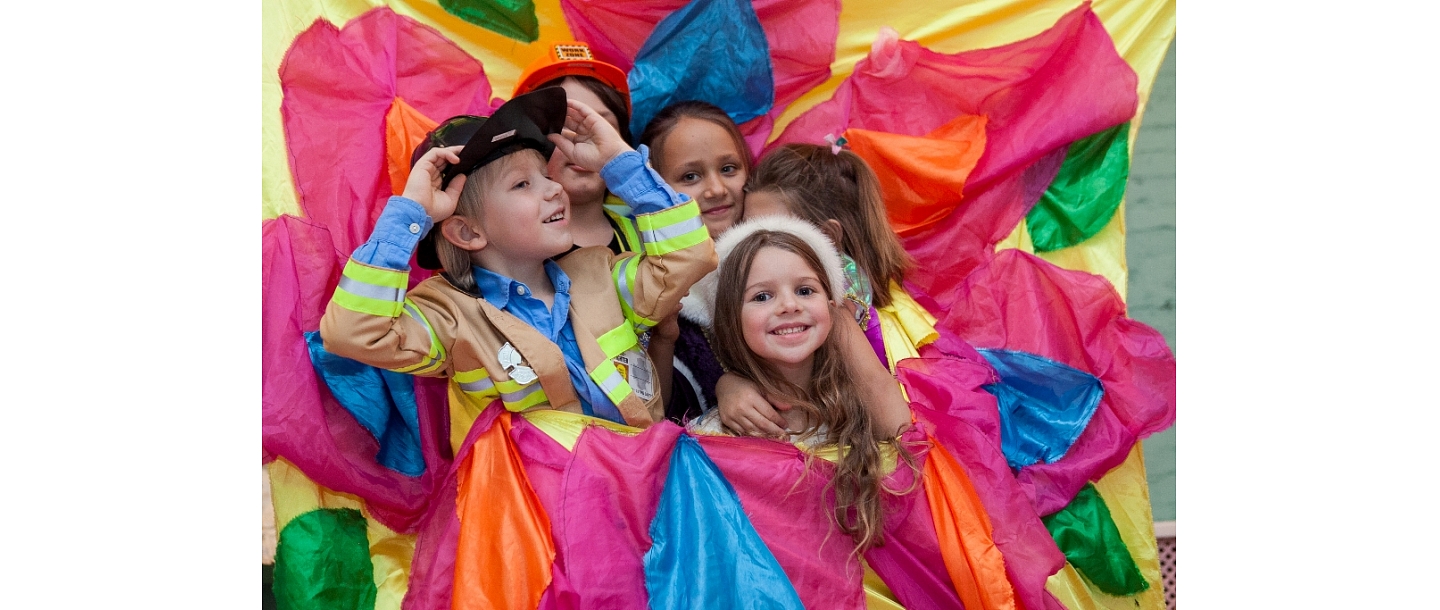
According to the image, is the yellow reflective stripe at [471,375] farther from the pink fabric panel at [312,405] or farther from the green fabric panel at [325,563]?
the green fabric panel at [325,563]

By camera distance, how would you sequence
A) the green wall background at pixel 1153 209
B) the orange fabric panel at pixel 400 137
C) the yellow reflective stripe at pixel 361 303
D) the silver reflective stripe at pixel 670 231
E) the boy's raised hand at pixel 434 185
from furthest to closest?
1. the green wall background at pixel 1153 209
2. the orange fabric panel at pixel 400 137
3. the silver reflective stripe at pixel 670 231
4. the boy's raised hand at pixel 434 185
5. the yellow reflective stripe at pixel 361 303

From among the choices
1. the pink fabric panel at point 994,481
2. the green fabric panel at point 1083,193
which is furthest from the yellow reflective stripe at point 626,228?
the green fabric panel at point 1083,193

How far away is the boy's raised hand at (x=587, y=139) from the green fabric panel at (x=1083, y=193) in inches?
39.0

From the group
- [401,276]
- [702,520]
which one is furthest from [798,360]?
[401,276]

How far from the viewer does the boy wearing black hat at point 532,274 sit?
1927 millimetres

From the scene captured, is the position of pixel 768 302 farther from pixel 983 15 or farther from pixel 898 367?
pixel 983 15

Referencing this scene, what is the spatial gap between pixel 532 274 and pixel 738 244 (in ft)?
1.27

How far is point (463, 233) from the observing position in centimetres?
202

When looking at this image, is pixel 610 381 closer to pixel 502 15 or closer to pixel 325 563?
pixel 325 563

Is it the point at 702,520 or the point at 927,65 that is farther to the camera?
the point at 927,65

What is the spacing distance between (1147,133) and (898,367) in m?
1.41

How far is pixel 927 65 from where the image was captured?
101 inches

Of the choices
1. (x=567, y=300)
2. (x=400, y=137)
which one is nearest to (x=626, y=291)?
(x=567, y=300)

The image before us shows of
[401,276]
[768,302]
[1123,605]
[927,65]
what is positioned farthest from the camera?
[927,65]
